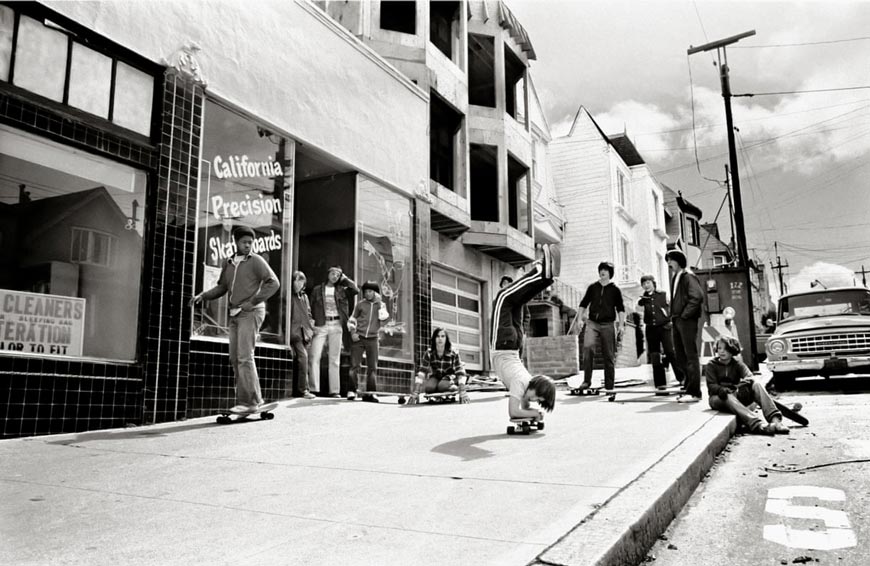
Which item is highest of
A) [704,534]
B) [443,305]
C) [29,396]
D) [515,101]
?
[515,101]

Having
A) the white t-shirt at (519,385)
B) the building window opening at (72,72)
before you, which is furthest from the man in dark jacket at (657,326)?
the building window opening at (72,72)

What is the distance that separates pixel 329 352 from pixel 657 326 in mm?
4970

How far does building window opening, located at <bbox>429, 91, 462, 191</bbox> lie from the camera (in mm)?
17172

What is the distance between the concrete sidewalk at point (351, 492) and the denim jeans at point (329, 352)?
3102mm

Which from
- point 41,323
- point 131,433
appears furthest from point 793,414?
point 41,323

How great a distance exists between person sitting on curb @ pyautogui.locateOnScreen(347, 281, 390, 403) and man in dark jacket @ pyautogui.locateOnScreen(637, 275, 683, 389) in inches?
155

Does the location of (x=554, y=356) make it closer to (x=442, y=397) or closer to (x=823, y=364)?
(x=823, y=364)

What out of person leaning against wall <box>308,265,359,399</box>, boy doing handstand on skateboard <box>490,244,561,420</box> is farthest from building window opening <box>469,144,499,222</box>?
boy doing handstand on skateboard <box>490,244,561,420</box>

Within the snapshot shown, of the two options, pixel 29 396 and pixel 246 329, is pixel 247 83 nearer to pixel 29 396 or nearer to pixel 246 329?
pixel 246 329

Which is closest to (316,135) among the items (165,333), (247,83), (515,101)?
(247,83)

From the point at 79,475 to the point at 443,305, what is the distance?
12.7 metres

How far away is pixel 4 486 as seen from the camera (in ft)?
13.6

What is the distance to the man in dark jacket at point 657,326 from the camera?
34.3 feet

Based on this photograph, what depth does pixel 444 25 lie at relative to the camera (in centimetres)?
1816
